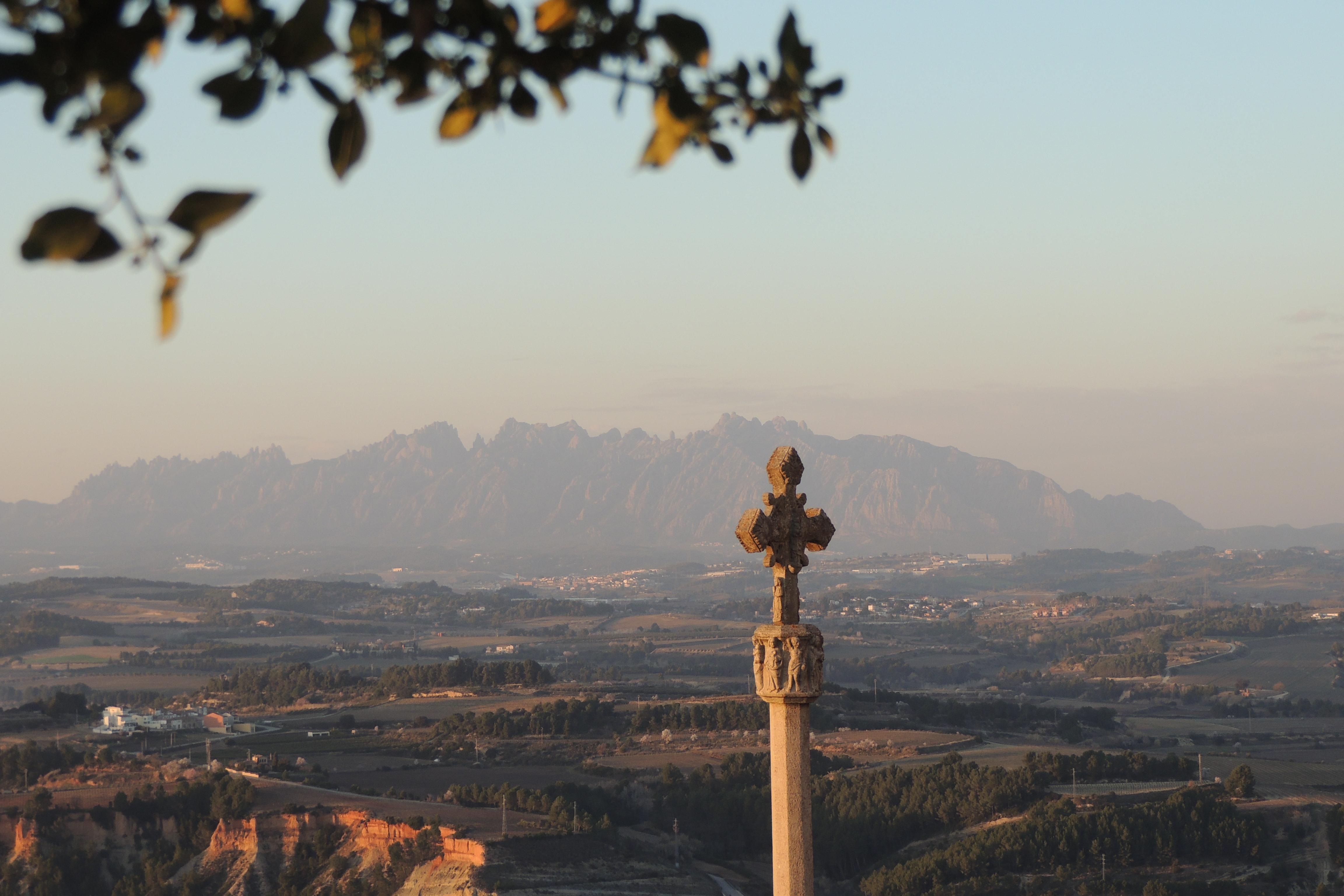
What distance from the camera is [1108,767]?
8275cm

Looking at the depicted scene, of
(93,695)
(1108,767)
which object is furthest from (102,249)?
(93,695)

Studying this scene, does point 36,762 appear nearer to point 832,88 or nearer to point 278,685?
point 278,685

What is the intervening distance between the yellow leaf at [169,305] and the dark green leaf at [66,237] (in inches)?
6.3

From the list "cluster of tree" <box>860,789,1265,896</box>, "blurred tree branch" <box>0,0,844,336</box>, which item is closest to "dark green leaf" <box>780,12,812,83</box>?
"blurred tree branch" <box>0,0,844,336</box>

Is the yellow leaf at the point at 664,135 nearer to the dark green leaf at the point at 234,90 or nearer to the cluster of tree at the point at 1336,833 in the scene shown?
the dark green leaf at the point at 234,90

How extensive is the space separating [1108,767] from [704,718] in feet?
106

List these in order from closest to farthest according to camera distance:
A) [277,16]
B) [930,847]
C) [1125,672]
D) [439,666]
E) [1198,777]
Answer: [277,16] < [930,847] < [1198,777] < [439,666] < [1125,672]

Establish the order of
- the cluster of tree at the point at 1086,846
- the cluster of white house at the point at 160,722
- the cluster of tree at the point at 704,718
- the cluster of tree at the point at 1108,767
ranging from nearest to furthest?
the cluster of tree at the point at 1086,846, the cluster of tree at the point at 1108,767, the cluster of tree at the point at 704,718, the cluster of white house at the point at 160,722

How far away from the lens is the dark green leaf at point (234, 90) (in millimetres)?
3137

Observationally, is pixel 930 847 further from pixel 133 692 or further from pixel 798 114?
pixel 133 692

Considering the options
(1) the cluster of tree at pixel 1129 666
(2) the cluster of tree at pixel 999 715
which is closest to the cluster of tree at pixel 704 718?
(2) the cluster of tree at pixel 999 715

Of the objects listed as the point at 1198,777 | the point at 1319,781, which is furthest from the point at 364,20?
the point at 1319,781

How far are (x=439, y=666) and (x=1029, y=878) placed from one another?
280ft

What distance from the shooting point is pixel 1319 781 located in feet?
281
